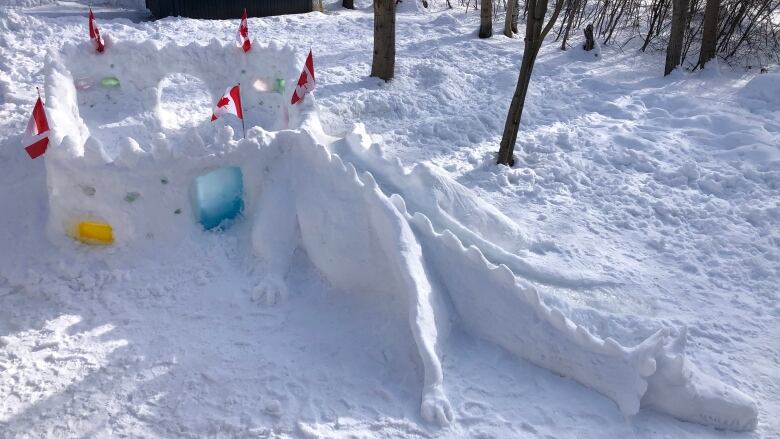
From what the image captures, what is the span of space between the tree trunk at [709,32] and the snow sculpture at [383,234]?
6593 mm

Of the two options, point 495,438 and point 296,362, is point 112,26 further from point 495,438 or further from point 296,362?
point 495,438

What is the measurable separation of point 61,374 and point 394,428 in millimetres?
2004

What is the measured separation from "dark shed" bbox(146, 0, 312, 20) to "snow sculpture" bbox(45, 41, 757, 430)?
6.57m

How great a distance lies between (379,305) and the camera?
4.36 metres

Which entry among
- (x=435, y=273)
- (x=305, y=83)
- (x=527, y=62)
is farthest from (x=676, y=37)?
(x=435, y=273)

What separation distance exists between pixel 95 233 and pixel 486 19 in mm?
8194

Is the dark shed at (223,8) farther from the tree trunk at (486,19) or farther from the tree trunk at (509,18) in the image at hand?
the tree trunk at (509,18)

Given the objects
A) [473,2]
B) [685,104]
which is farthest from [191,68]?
[473,2]

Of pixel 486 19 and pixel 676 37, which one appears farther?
pixel 486 19

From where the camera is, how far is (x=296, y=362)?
4.01 m

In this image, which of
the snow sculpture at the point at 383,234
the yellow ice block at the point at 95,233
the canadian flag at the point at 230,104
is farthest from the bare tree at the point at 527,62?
the yellow ice block at the point at 95,233

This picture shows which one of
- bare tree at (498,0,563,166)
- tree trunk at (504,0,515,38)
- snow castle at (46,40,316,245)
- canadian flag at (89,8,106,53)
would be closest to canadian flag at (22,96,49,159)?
snow castle at (46,40,316,245)

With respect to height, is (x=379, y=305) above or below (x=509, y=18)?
below

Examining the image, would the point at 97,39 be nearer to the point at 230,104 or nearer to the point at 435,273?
the point at 230,104
